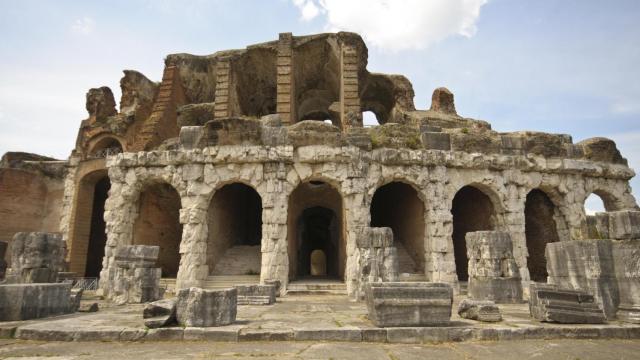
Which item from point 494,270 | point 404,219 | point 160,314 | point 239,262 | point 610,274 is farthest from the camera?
point 404,219

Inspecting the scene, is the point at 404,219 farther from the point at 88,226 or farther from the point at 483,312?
the point at 88,226

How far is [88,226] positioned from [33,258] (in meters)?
9.99

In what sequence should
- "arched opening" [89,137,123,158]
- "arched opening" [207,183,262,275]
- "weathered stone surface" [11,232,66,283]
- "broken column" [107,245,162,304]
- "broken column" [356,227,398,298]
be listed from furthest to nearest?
1. "arched opening" [89,137,123,158]
2. "arched opening" [207,183,262,275]
3. "broken column" [356,227,398,298]
4. "broken column" [107,245,162,304]
5. "weathered stone surface" [11,232,66,283]

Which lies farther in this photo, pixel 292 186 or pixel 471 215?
pixel 471 215

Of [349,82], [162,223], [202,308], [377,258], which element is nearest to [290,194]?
[377,258]

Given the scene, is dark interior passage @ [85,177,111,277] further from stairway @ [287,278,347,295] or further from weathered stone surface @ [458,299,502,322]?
weathered stone surface @ [458,299,502,322]

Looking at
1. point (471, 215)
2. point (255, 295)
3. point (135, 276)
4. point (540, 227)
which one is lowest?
point (255, 295)

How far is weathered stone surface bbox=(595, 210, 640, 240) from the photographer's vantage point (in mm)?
6172

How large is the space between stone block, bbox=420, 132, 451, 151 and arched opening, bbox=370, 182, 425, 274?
1893mm

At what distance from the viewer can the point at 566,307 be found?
5715mm

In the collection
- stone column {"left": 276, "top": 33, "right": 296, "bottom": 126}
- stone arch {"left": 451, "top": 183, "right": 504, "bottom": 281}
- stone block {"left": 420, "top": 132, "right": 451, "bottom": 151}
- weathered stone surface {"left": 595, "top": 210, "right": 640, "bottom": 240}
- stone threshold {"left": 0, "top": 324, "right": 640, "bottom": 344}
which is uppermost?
stone column {"left": 276, "top": 33, "right": 296, "bottom": 126}

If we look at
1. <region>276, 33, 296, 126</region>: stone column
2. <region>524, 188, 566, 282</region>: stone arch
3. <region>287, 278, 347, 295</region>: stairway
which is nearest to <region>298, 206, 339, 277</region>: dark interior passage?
<region>276, 33, 296, 126</region>: stone column

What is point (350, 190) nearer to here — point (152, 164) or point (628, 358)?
point (152, 164)

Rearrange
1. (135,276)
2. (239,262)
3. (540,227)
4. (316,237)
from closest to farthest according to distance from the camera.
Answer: (135,276) < (239,262) < (540,227) < (316,237)
